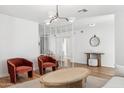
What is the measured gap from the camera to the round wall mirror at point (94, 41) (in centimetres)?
696

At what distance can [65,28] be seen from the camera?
21.2ft

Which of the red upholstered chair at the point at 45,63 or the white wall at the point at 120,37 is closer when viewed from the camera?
the white wall at the point at 120,37


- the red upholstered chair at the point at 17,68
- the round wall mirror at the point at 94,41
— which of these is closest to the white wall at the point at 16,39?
the red upholstered chair at the point at 17,68

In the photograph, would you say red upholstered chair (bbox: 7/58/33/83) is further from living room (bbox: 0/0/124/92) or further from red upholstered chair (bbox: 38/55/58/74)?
red upholstered chair (bbox: 38/55/58/74)

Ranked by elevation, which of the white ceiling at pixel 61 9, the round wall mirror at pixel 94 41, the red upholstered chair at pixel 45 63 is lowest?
the red upholstered chair at pixel 45 63

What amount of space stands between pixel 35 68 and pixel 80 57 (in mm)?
3243

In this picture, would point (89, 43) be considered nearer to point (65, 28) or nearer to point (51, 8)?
point (65, 28)

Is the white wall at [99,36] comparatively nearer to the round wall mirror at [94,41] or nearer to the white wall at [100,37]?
the white wall at [100,37]

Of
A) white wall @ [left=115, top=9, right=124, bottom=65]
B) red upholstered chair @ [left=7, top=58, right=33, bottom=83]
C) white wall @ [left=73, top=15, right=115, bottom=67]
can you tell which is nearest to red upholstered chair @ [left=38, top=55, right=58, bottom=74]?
red upholstered chair @ [left=7, top=58, right=33, bottom=83]

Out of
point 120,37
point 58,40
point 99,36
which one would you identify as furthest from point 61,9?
point 99,36

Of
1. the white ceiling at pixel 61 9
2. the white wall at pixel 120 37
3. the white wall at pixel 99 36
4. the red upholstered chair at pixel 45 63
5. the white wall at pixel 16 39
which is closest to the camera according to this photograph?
the white ceiling at pixel 61 9

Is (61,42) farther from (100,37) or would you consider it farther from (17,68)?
(17,68)

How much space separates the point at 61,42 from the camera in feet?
22.3

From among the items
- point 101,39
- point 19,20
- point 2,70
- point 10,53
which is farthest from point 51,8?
point 101,39
